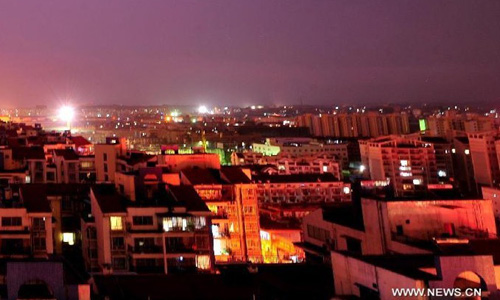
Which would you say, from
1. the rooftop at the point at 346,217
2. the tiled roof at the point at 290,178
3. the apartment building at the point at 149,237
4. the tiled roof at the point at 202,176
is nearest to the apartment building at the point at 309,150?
the tiled roof at the point at 290,178

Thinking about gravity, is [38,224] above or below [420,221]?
above

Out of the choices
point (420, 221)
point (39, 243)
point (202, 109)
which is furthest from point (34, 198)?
point (202, 109)

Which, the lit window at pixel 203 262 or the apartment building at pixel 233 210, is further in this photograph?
the apartment building at pixel 233 210

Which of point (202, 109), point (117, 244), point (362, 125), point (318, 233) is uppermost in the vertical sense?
point (202, 109)

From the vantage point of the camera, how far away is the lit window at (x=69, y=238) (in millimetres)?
8859

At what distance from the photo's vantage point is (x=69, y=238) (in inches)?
349

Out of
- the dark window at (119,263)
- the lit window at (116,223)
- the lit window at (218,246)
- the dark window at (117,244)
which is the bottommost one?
the lit window at (218,246)

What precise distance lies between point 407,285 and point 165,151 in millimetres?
13324

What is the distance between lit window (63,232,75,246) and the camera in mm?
8859

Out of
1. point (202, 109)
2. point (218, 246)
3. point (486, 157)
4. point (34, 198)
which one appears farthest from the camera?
point (202, 109)

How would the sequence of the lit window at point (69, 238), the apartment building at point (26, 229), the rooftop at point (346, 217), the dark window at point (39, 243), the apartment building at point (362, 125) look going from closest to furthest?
the rooftop at point (346, 217) → the apartment building at point (26, 229) → the dark window at point (39, 243) → the lit window at point (69, 238) → the apartment building at point (362, 125)

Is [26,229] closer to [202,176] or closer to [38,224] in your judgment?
[38,224]

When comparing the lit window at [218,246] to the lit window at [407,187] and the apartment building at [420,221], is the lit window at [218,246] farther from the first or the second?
the lit window at [407,187]

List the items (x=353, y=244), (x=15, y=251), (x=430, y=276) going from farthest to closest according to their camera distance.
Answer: (x=15, y=251) < (x=353, y=244) < (x=430, y=276)
